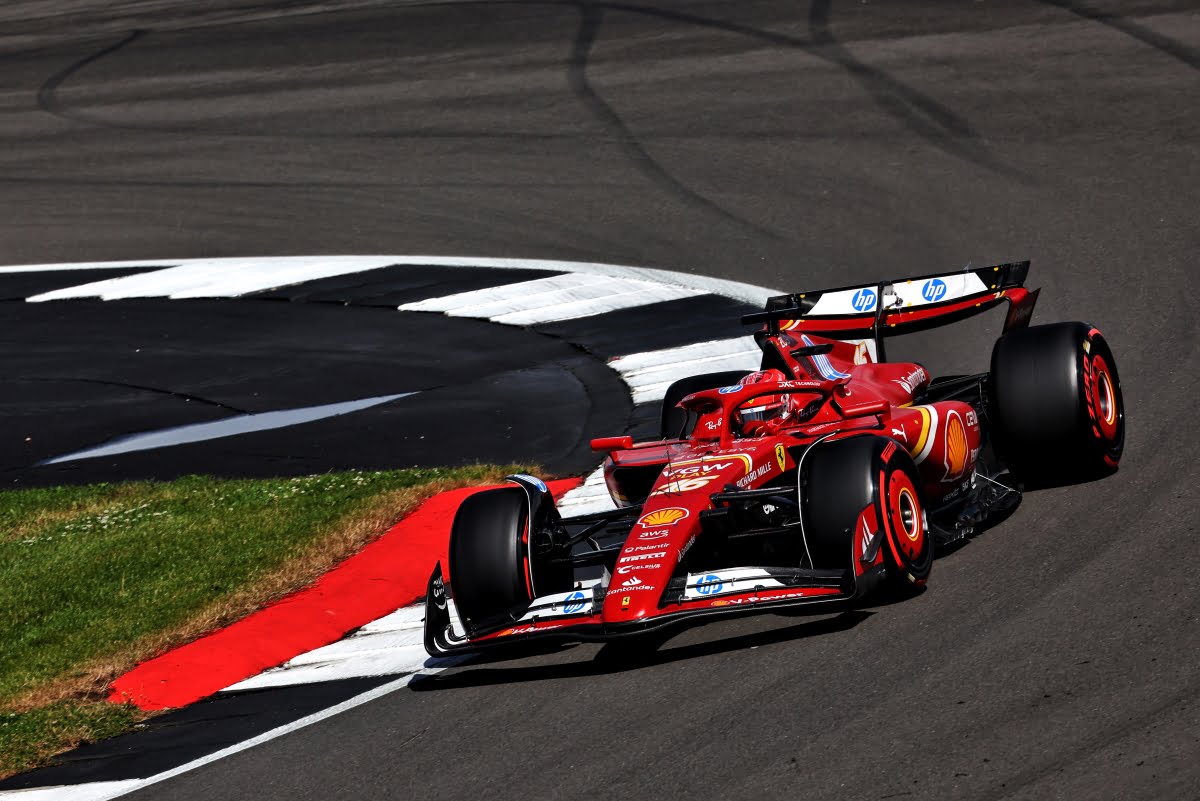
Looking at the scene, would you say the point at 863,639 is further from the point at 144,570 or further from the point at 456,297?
the point at 456,297

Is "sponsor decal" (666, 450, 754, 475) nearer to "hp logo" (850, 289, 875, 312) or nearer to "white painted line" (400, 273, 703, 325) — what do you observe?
"hp logo" (850, 289, 875, 312)

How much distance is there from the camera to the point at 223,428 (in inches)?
444

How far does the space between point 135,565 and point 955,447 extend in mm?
4150

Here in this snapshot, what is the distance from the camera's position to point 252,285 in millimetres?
14688

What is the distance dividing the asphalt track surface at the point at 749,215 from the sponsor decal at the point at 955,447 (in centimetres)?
33

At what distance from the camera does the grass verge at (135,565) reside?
287 inches

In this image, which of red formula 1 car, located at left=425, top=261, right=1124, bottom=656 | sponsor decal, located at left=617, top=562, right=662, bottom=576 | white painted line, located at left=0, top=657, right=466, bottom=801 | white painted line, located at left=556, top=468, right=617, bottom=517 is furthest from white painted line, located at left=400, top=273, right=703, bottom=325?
sponsor decal, located at left=617, top=562, right=662, bottom=576

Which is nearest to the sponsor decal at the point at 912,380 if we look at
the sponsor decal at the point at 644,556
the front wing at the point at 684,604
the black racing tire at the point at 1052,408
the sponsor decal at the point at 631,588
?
the black racing tire at the point at 1052,408

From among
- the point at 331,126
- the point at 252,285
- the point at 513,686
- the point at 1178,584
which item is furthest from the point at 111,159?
the point at 1178,584

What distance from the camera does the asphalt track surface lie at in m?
5.62

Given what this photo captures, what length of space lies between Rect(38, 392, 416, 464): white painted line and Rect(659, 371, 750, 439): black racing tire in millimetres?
3240

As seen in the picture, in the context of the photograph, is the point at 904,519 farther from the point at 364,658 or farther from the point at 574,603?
the point at 364,658

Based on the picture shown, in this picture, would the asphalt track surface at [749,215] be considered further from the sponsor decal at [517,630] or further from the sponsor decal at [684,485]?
the sponsor decal at [684,485]

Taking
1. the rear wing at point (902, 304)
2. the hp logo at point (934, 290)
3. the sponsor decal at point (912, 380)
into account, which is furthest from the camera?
the hp logo at point (934, 290)
